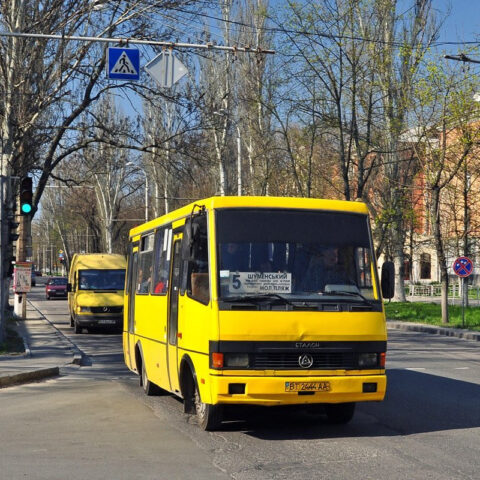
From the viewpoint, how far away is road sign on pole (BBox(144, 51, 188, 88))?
1839 cm

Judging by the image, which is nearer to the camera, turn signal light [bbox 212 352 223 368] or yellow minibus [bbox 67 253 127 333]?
turn signal light [bbox 212 352 223 368]

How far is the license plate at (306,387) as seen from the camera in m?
9.16

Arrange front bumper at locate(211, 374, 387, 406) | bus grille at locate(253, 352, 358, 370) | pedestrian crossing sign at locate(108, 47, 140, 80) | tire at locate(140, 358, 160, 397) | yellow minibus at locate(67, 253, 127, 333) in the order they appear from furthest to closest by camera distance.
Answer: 1. yellow minibus at locate(67, 253, 127, 333)
2. pedestrian crossing sign at locate(108, 47, 140, 80)
3. tire at locate(140, 358, 160, 397)
4. bus grille at locate(253, 352, 358, 370)
5. front bumper at locate(211, 374, 387, 406)

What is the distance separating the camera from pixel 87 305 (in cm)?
2864

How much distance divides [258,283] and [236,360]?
83 centimetres

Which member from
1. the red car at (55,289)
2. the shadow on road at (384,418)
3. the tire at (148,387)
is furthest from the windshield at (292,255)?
the red car at (55,289)

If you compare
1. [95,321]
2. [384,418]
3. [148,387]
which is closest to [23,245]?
[95,321]

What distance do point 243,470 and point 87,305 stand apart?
842 inches

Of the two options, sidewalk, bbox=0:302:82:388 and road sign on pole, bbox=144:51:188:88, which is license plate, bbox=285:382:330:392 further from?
road sign on pole, bbox=144:51:188:88

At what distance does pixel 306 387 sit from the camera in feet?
30.1

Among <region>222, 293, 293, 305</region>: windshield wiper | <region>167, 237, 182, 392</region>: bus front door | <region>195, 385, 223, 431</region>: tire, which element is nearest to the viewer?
<region>222, 293, 293, 305</region>: windshield wiper

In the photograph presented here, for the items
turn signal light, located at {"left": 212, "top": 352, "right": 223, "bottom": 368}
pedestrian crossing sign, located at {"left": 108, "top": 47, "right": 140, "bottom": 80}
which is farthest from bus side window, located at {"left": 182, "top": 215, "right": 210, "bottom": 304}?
pedestrian crossing sign, located at {"left": 108, "top": 47, "right": 140, "bottom": 80}

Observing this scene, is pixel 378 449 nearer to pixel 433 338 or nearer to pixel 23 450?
pixel 23 450

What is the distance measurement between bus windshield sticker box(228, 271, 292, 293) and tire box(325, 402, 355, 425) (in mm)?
1564
